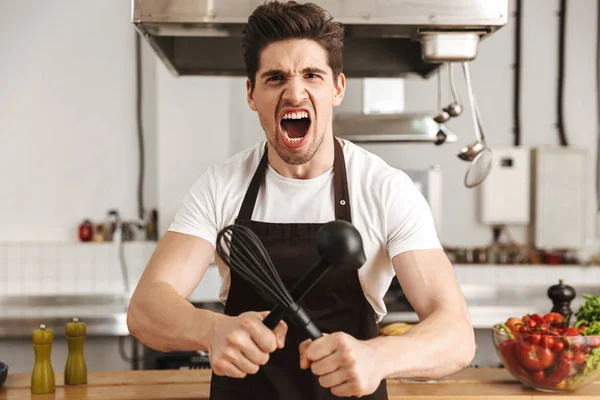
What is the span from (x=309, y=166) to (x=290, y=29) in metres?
0.32

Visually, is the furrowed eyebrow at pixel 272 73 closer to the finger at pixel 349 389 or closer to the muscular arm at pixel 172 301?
the muscular arm at pixel 172 301

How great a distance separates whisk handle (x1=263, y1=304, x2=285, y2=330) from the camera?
3.21 ft

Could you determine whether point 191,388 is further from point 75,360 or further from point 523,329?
point 523,329

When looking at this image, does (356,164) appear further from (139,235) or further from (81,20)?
(81,20)

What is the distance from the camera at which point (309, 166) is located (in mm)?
1551

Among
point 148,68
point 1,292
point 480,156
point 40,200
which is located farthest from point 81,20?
point 480,156

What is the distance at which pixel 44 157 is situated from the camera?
445 cm

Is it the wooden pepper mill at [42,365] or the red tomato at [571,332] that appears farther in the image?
the wooden pepper mill at [42,365]

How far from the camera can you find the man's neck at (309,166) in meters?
1.54

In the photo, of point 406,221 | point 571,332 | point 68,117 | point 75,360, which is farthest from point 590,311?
point 68,117

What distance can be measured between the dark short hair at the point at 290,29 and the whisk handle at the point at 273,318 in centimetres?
63

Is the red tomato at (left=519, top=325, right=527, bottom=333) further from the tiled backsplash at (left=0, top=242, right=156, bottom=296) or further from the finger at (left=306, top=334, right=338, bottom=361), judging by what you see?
the tiled backsplash at (left=0, top=242, right=156, bottom=296)

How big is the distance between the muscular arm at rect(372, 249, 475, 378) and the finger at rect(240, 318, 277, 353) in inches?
8.1

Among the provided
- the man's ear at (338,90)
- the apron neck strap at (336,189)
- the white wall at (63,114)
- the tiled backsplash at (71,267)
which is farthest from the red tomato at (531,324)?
the white wall at (63,114)
